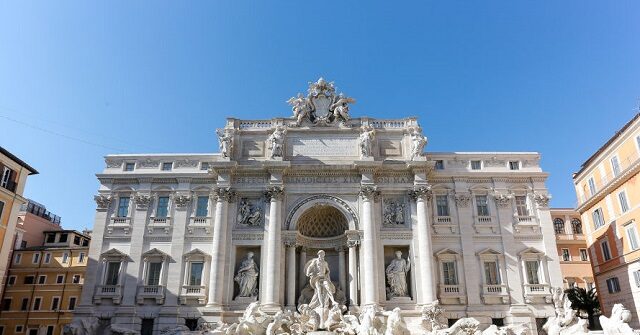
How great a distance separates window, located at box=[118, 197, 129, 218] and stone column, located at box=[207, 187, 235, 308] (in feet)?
20.3

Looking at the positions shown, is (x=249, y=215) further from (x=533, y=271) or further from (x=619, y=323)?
(x=619, y=323)

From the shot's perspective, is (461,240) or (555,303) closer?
(555,303)

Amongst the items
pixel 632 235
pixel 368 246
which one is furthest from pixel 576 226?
pixel 368 246

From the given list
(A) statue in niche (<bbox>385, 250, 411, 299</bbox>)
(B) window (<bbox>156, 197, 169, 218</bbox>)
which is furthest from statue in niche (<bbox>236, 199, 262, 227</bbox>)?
(A) statue in niche (<bbox>385, 250, 411, 299</bbox>)

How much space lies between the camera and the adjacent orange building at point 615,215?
2925 cm

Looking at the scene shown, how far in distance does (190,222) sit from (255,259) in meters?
5.24

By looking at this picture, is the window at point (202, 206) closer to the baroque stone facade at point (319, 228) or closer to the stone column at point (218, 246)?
the baroque stone facade at point (319, 228)

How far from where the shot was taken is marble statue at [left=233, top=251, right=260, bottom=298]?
1129 inches

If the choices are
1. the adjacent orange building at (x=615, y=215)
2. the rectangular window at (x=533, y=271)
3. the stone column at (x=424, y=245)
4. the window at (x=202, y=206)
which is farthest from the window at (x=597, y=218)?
the window at (x=202, y=206)

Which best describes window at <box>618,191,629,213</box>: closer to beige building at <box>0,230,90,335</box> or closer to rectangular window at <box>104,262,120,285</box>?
rectangular window at <box>104,262,120,285</box>

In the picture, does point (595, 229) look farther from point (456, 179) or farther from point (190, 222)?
point (190, 222)

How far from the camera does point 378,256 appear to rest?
29.0m

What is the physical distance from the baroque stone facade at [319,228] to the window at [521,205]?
2.9 inches

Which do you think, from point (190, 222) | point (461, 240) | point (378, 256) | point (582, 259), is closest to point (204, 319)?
point (190, 222)
